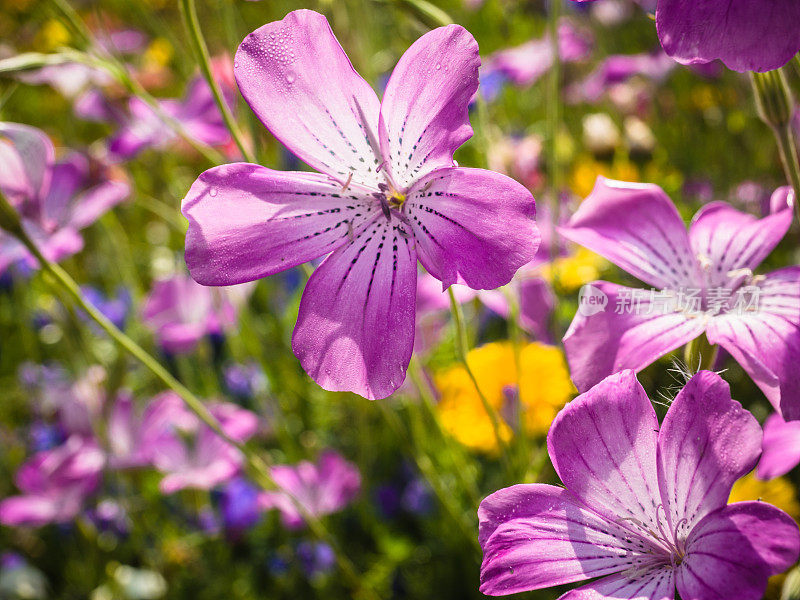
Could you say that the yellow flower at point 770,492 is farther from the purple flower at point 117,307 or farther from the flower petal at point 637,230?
the purple flower at point 117,307

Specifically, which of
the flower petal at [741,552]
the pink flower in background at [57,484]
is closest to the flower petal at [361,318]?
the flower petal at [741,552]

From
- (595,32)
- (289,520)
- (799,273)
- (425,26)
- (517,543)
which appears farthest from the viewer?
(595,32)

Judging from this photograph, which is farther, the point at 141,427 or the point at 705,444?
the point at 141,427

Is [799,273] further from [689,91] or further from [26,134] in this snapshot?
[689,91]

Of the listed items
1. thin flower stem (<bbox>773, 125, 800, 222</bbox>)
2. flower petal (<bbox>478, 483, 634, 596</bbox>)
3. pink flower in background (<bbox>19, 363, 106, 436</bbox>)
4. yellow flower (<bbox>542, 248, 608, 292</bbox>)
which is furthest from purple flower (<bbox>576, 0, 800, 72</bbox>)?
pink flower in background (<bbox>19, 363, 106, 436</bbox>)

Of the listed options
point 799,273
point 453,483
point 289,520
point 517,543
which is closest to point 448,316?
point 453,483

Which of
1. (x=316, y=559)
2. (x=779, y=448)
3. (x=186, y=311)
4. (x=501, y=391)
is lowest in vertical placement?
→ (x=316, y=559)

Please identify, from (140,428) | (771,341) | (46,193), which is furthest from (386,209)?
(140,428)

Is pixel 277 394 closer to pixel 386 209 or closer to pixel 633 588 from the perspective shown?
pixel 386 209
